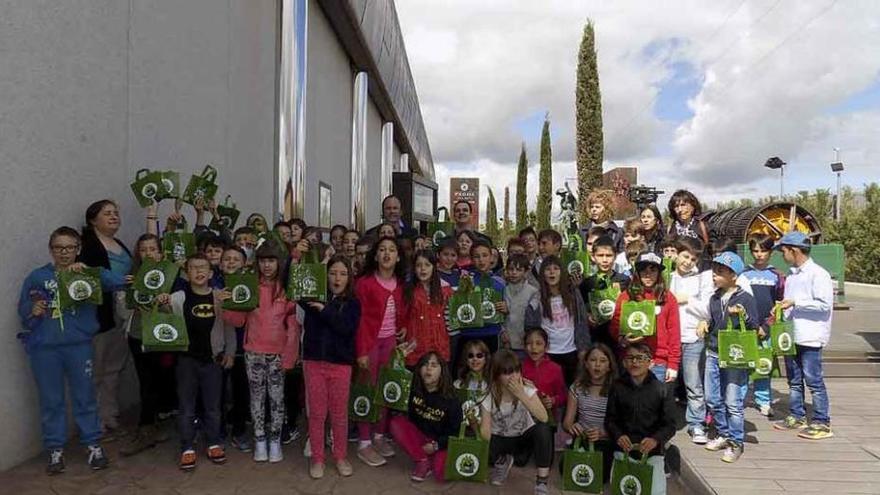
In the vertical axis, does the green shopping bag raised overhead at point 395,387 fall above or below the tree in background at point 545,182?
below

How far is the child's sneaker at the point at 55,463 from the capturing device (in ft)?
13.2

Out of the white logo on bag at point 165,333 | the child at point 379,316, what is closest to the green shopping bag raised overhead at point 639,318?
the child at point 379,316

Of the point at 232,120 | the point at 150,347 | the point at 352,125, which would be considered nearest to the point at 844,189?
the point at 352,125

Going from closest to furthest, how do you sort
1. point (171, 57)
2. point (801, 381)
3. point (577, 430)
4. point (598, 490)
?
point (598, 490)
point (577, 430)
point (801, 381)
point (171, 57)

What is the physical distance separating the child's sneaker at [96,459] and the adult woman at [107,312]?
26.1 inches

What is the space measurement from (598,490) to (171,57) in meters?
5.50

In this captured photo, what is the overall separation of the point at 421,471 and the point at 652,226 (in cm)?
344

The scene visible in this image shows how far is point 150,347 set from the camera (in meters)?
4.05

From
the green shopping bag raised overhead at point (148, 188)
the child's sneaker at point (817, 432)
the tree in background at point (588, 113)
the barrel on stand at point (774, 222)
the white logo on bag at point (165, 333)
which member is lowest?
the child's sneaker at point (817, 432)

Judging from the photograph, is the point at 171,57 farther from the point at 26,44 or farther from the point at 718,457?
the point at 718,457

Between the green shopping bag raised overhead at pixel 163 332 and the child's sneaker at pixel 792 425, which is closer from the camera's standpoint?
the green shopping bag raised overhead at pixel 163 332

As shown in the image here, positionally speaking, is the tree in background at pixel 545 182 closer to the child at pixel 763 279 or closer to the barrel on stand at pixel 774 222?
the barrel on stand at pixel 774 222

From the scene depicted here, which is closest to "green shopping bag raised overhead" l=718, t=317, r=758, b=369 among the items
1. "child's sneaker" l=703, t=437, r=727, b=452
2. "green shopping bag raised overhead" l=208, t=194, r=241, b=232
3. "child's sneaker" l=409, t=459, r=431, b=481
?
"child's sneaker" l=703, t=437, r=727, b=452

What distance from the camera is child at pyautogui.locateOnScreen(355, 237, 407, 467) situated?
455 cm
